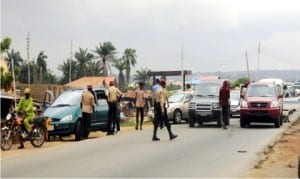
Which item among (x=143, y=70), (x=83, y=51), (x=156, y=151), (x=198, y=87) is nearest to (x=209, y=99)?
(x=198, y=87)

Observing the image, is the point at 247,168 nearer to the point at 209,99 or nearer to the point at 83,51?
the point at 209,99

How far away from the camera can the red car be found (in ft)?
80.3

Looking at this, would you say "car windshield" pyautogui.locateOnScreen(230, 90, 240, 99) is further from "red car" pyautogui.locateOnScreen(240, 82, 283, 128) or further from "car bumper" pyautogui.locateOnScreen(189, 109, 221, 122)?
"car bumper" pyautogui.locateOnScreen(189, 109, 221, 122)

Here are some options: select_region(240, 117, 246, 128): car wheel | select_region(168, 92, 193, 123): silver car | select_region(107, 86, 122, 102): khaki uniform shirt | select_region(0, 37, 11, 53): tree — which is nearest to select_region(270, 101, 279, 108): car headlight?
select_region(240, 117, 246, 128): car wheel

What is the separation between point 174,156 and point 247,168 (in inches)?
93.9

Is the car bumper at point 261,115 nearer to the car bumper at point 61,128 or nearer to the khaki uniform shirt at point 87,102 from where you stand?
the khaki uniform shirt at point 87,102

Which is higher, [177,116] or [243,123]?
[177,116]

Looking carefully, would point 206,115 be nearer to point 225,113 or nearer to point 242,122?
point 225,113

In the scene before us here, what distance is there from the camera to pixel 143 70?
118125 millimetres

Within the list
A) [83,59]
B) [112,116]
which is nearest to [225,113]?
[112,116]

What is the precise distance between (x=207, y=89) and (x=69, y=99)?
26.3 ft

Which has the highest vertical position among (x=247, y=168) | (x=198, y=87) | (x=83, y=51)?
(x=83, y=51)

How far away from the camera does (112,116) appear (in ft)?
67.6

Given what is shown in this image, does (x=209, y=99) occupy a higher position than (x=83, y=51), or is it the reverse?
(x=83, y=51)
